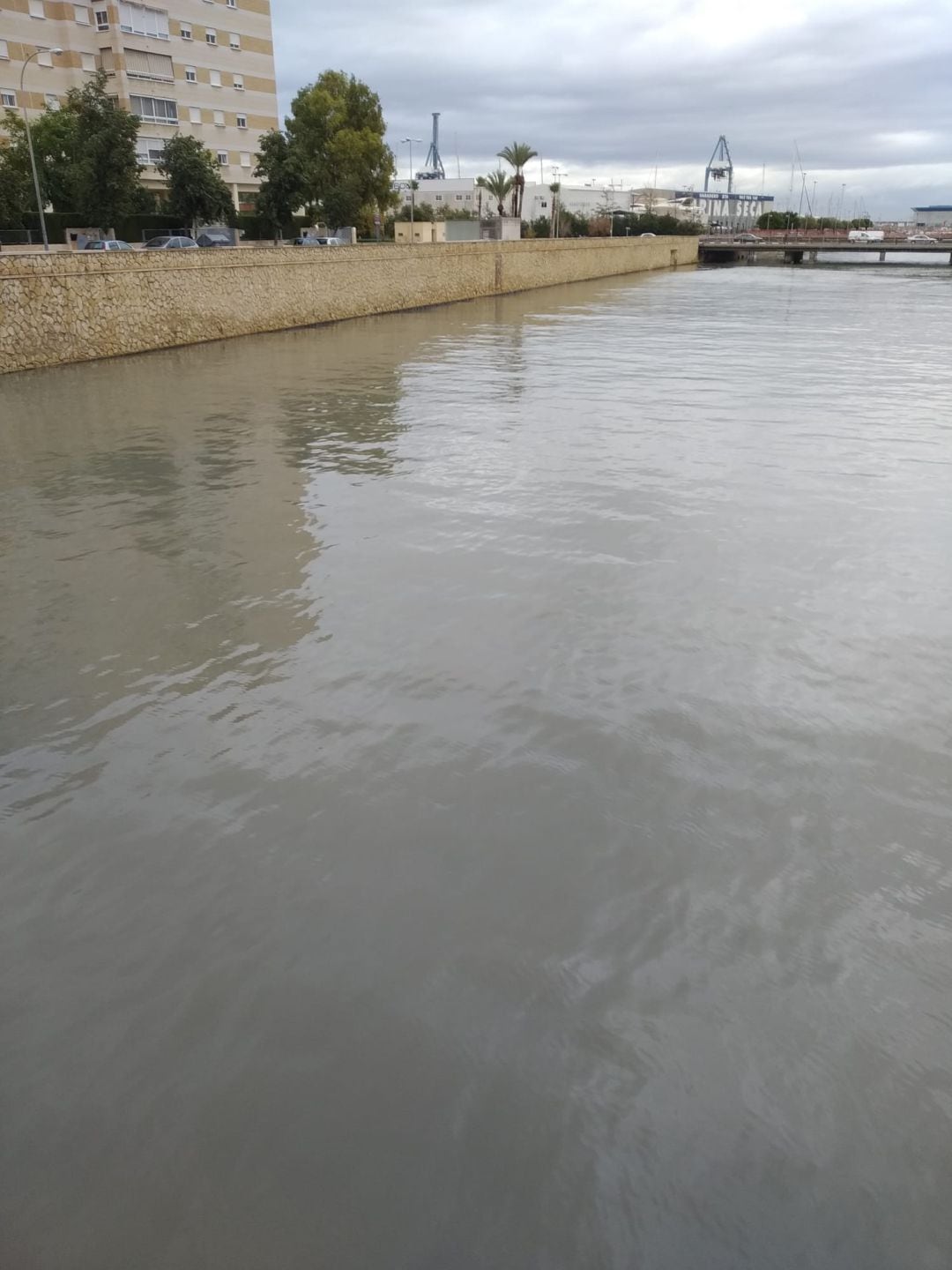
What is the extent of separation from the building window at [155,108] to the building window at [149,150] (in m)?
0.98

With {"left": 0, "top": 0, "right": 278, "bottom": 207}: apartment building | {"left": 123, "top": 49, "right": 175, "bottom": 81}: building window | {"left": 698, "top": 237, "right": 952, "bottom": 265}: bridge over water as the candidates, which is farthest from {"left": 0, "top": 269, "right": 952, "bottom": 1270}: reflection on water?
{"left": 698, "top": 237, "right": 952, "bottom": 265}: bridge over water

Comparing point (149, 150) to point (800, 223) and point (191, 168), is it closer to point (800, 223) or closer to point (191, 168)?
point (191, 168)

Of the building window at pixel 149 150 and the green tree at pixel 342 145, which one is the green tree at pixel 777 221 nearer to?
the green tree at pixel 342 145

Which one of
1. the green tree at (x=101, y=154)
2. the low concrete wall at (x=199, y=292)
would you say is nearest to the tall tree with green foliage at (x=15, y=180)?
the green tree at (x=101, y=154)

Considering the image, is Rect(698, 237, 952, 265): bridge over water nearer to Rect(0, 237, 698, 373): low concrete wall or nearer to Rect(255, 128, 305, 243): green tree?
Rect(255, 128, 305, 243): green tree

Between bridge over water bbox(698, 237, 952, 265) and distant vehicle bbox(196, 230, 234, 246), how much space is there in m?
59.3

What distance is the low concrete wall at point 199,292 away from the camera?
18.0 meters

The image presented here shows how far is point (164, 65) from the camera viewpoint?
166 feet

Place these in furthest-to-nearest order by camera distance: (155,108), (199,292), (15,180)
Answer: (155,108) < (15,180) < (199,292)

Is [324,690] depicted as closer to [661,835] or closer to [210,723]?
[210,723]

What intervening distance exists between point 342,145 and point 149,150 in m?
10.2

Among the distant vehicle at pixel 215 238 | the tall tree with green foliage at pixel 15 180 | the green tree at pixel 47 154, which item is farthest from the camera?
the green tree at pixel 47 154

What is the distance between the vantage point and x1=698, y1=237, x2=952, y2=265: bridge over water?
81.9 metres

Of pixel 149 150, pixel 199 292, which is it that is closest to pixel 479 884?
pixel 199 292
